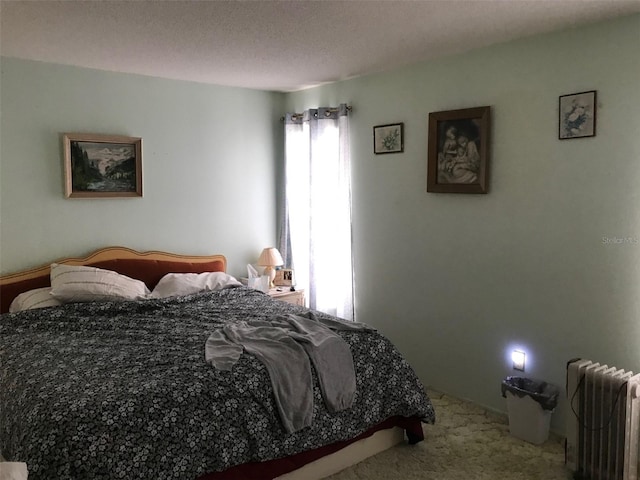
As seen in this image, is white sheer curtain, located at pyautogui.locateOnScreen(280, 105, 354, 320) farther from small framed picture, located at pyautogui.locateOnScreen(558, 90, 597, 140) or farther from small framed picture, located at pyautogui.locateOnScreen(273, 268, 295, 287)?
small framed picture, located at pyautogui.locateOnScreen(558, 90, 597, 140)

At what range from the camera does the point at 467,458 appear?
3.01 m

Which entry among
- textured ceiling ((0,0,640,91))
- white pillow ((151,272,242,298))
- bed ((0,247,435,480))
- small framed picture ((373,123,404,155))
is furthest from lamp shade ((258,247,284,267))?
textured ceiling ((0,0,640,91))

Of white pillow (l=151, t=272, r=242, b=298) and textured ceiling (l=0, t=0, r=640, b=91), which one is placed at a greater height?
textured ceiling (l=0, t=0, r=640, b=91)

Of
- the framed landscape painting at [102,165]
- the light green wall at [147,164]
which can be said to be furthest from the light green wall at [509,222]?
the framed landscape painting at [102,165]

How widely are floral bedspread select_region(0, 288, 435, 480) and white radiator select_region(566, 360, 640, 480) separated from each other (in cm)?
78

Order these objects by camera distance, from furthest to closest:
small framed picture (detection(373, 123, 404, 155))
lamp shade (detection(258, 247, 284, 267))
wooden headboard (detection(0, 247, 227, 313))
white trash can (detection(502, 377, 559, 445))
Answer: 1. lamp shade (detection(258, 247, 284, 267))
2. small framed picture (detection(373, 123, 404, 155))
3. wooden headboard (detection(0, 247, 227, 313))
4. white trash can (detection(502, 377, 559, 445))

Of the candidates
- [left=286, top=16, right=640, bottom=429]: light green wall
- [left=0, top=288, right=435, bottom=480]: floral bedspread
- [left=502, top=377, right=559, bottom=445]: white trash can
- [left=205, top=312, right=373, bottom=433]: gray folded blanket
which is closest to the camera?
[left=0, top=288, right=435, bottom=480]: floral bedspread

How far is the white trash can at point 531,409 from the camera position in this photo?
3.12m

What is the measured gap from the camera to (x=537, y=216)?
3.31 m

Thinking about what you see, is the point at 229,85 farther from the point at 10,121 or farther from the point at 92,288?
the point at 92,288

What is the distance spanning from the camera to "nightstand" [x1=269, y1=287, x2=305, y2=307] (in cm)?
461

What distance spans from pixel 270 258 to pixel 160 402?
2600mm

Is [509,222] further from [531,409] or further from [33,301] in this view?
[33,301]

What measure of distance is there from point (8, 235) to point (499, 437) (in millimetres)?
3479
